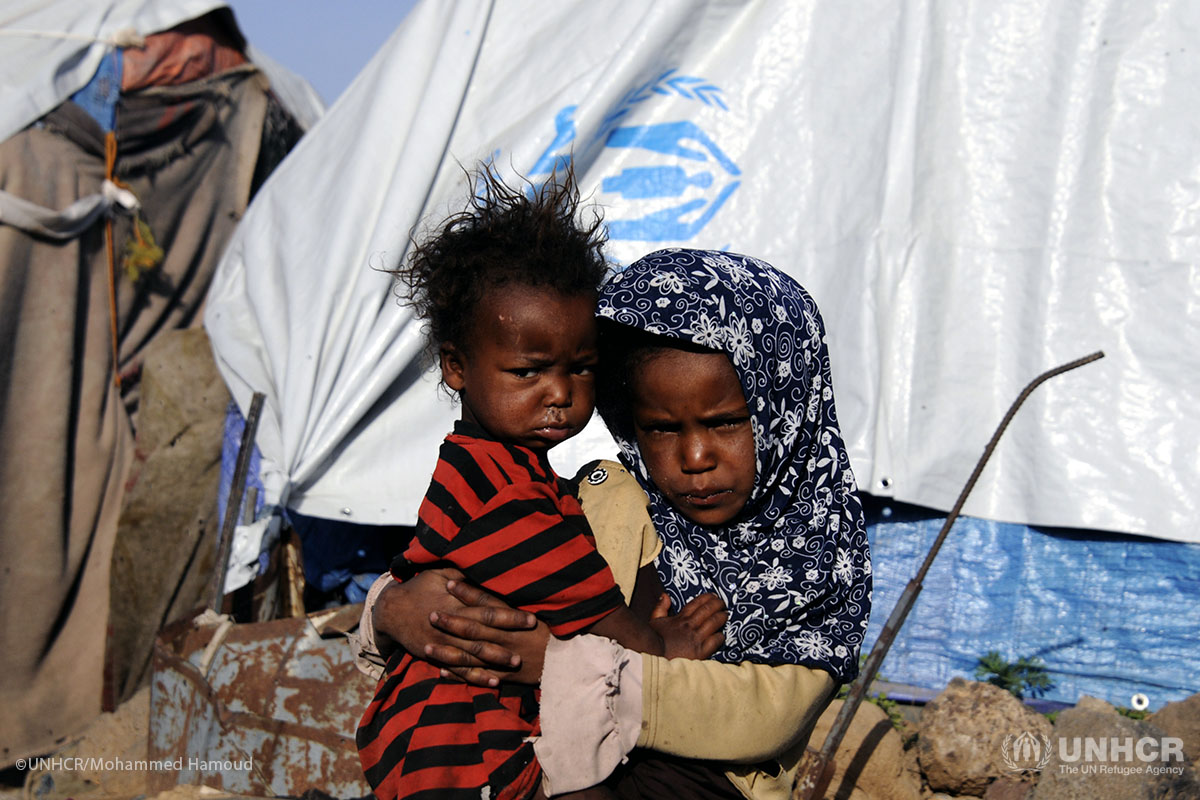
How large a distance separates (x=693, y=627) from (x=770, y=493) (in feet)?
0.86

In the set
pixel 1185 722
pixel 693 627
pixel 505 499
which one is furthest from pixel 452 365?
pixel 1185 722

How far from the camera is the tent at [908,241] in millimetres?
3262

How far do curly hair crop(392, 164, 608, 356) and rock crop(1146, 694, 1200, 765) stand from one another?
9.02ft

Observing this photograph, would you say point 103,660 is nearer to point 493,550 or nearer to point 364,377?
point 364,377

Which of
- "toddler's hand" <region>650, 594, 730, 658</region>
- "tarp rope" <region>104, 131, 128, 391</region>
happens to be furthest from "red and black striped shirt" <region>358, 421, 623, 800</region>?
"tarp rope" <region>104, 131, 128, 391</region>

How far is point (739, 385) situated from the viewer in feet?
4.54

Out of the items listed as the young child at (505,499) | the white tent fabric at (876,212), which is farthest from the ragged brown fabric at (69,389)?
the young child at (505,499)

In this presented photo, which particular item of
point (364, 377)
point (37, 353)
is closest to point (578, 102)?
point (364, 377)

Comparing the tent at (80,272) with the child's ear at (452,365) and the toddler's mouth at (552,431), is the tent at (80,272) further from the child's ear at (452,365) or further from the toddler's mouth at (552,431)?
the toddler's mouth at (552,431)

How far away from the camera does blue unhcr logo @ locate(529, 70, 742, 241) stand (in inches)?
142

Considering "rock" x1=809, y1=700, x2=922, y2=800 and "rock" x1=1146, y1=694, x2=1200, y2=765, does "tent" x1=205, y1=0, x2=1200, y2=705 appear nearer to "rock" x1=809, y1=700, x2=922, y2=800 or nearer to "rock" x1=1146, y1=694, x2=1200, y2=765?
"rock" x1=1146, y1=694, x2=1200, y2=765

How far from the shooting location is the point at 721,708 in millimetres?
1230

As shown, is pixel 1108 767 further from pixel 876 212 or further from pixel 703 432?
pixel 703 432

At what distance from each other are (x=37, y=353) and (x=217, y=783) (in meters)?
2.58
